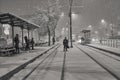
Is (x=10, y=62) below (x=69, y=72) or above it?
above

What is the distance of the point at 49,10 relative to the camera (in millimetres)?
57875

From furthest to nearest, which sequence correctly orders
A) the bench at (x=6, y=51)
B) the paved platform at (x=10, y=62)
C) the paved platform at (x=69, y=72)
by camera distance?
the bench at (x=6, y=51) < the paved platform at (x=10, y=62) < the paved platform at (x=69, y=72)

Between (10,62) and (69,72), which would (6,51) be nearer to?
(10,62)

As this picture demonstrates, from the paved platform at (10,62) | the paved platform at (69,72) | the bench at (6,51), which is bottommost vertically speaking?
the paved platform at (69,72)

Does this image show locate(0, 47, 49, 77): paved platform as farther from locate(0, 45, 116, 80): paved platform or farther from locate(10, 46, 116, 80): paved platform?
locate(10, 46, 116, 80): paved platform

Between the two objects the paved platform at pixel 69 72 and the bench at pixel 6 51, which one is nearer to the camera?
the paved platform at pixel 69 72

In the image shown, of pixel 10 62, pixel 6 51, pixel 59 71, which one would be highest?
pixel 6 51

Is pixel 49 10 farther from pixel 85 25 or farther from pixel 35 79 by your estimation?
pixel 85 25

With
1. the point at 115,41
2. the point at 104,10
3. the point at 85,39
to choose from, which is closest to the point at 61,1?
the point at 85,39

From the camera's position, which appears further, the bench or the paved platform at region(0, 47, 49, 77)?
the bench

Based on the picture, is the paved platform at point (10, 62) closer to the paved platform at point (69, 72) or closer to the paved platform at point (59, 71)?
the paved platform at point (59, 71)

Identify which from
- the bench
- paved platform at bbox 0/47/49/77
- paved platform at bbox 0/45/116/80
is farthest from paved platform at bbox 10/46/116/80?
the bench

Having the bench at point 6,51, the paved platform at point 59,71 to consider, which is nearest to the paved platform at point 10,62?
the paved platform at point 59,71

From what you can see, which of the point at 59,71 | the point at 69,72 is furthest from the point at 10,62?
the point at 69,72
